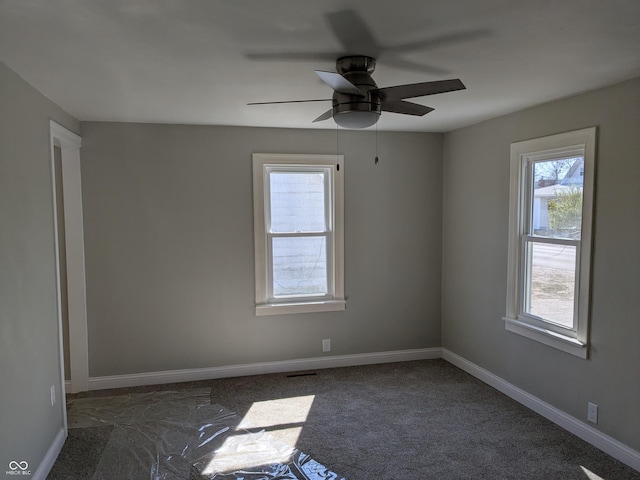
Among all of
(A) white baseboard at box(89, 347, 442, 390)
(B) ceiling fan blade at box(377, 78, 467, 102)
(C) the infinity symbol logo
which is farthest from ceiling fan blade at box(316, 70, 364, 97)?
(A) white baseboard at box(89, 347, 442, 390)

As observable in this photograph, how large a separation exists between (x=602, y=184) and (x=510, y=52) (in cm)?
127

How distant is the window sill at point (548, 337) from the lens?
3021 millimetres

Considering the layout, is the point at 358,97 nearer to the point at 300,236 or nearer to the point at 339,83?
the point at 339,83

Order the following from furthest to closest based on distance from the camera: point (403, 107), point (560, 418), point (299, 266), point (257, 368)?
point (299, 266) → point (257, 368) → point (560, 418) → point (403, 107)

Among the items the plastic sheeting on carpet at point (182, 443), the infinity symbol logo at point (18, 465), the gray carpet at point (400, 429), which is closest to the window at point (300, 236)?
the gray carpet at point (400, 429)

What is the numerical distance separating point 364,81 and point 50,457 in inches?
116

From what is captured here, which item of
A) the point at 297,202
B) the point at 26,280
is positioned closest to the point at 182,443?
the point at 26,280

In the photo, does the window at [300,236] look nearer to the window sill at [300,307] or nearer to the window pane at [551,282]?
the window sill at [300,307]

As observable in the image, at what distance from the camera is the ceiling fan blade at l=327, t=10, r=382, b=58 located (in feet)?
5.69

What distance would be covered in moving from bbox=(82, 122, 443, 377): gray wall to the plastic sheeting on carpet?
494 millimetres

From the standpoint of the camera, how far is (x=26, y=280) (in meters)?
2.45

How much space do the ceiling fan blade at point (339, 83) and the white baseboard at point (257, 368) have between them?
3.02 metres

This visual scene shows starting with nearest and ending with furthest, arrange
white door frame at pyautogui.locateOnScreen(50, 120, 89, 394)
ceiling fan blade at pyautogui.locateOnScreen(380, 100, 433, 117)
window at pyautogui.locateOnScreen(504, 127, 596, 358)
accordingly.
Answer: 1. ceiling fan blade at pyautogui.locateOnScreen(380, 100, 433, 117)
2. window at pyautogui.locateOnScreen(504, 127, 596, 358)
3. white door frame at pyautogui.locateOnScreen(50, 120, 89, 394)

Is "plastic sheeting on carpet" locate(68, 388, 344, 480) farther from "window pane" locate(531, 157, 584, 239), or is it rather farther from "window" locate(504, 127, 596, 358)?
"window pane" locate(531, 157, 584, 239)
